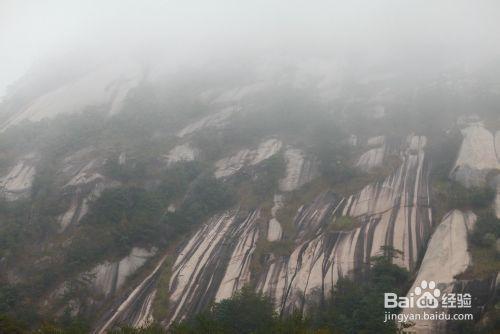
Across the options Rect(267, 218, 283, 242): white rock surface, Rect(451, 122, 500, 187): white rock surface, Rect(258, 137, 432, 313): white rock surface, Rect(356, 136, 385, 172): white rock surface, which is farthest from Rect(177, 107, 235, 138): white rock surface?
Rect(451, 122, 500, 187): white rock surface

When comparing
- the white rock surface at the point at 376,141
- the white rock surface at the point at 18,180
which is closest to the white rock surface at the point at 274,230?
the white rock surface at the point at 376,141

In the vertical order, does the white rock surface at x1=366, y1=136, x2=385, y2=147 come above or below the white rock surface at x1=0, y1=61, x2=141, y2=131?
below

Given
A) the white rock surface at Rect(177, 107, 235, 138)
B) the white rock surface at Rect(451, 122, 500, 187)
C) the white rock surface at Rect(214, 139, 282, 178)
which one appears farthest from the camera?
the white rock surface at Rect(177, 107, 235, 138)

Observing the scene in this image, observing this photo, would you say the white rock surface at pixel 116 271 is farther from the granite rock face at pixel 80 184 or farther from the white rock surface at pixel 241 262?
the white rock surface at pixel 241 262

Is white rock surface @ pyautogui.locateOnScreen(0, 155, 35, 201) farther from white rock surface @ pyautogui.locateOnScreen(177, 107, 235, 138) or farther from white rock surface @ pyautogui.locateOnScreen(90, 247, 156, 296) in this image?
white rock surface @ pyautogui.locateOnScreen(177, 107, 235, 138)

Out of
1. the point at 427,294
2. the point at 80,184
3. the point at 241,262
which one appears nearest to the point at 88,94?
the point at 80,184
